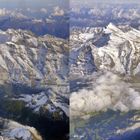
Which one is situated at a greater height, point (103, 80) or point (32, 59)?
point (32, 59)

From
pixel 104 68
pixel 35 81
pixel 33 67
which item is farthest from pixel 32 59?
pixel 104 68

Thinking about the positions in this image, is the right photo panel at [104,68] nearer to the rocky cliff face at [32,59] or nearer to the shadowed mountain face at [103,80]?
the shadowed mountain face at [103,80]

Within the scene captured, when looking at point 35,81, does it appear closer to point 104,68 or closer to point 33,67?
point 33,67

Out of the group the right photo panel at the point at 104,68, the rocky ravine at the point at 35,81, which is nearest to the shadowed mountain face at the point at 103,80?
the right photo panel at the point at 104,68

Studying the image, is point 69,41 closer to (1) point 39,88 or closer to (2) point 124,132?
(1) point 39,88

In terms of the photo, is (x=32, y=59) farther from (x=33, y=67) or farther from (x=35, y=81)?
(x=35, y=81)

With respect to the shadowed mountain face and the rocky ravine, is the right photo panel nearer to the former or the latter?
the shadowed mountain face

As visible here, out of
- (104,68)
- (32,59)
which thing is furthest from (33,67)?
(104,68)

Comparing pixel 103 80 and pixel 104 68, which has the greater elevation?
pixel 104 68

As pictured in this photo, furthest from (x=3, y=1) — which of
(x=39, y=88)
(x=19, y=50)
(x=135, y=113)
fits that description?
(x=135, y=113)
